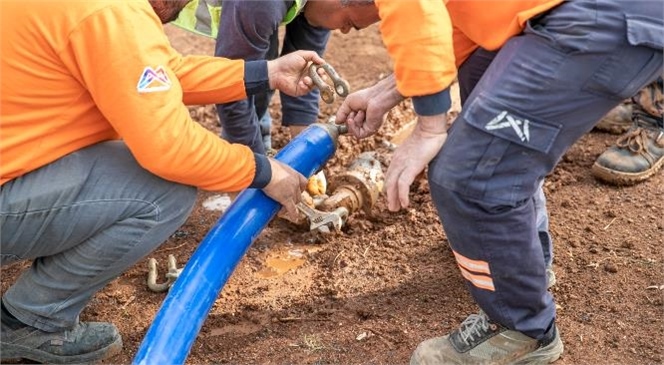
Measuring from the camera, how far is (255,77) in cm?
324

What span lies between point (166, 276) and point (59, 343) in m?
0.57

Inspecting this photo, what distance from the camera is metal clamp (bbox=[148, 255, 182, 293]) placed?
346 cm

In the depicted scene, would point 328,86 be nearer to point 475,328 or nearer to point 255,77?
point 255,77

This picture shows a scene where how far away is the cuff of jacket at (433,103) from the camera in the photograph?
98.0 inches

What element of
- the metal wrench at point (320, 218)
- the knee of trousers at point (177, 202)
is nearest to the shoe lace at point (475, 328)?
the metal wrench at point (320, 218)

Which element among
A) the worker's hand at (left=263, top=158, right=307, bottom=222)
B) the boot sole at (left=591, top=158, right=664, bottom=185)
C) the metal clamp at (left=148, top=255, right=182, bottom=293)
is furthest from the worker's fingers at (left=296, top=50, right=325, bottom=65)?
the boot sole at (left=591, top=158, right=664, bottom=185)

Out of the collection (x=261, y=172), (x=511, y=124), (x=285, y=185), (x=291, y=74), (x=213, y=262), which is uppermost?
(x=511, y=124)

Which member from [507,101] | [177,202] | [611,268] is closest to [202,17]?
[177,202]

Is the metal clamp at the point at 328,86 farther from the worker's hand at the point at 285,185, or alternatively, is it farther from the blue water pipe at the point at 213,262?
the worker's hand at the point at 285,185

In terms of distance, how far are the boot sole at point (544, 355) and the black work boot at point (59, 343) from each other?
1423 millimetres

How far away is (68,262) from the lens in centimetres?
291

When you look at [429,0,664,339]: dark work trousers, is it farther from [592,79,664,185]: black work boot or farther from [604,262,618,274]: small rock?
[592,79,664,185]: black work boot

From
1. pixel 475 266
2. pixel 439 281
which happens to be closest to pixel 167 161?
pixel 475 266

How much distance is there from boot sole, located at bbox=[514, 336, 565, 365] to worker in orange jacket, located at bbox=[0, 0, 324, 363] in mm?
952
